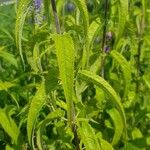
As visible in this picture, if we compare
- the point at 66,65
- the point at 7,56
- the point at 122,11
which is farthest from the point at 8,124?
the point at 66,65

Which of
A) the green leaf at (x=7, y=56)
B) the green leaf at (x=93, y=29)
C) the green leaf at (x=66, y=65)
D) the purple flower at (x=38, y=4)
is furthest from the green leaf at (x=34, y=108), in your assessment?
the green leaf at (x=7, y=56)

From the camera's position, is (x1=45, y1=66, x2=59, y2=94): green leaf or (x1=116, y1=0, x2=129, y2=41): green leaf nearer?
(x1=45, y1=66, x2=59, y2=94): green leaf

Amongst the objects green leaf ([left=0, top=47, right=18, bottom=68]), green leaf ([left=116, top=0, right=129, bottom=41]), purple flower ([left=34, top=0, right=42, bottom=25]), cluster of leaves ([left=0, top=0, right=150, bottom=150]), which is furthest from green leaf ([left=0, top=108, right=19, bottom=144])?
green leaf ([left=116, top=0, right=129, bottom=41])

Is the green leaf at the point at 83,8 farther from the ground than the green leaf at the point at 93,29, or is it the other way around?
the green leaf at the point at 83,8

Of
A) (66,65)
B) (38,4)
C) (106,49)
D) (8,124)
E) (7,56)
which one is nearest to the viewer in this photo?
(66,65)

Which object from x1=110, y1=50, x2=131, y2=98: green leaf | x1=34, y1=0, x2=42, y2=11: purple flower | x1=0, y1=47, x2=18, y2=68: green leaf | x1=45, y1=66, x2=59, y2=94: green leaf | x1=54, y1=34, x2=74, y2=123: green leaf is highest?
x1=34, y1=0, x2=42, y2=11: purple flower

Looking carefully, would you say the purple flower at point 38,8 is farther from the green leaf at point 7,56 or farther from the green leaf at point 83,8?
the green leaf at point 83,8

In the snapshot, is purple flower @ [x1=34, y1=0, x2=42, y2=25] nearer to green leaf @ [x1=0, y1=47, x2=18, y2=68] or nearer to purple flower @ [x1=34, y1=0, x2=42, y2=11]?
purple flower @ [x1=34, y1=0, x2=42, y2=11]

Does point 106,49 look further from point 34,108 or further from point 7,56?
point 34,108
